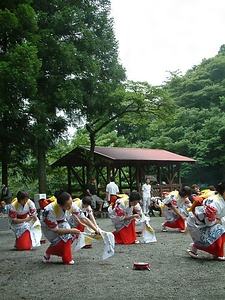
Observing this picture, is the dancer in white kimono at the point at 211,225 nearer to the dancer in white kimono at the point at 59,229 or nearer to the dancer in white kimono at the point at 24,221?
the dancer in white kimono at the point at 59,229

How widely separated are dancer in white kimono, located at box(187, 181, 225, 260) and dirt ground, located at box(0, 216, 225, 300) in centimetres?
26

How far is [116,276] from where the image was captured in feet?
19.1

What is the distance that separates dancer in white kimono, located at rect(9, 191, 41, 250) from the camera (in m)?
8.56

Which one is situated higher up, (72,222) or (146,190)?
(146,190)

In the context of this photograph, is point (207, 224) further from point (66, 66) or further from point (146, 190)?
point (66, 66)

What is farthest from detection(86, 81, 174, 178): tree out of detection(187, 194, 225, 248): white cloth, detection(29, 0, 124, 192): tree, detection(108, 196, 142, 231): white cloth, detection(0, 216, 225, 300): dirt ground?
detection(187, 194, 225, 248): white cloth

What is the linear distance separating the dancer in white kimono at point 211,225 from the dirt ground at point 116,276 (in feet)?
0.84

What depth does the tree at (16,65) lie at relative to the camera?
13660 mm

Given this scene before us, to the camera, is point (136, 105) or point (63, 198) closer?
point (63, 198)

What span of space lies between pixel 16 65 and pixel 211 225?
9601mm

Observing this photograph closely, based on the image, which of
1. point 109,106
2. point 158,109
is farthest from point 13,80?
point 158,109

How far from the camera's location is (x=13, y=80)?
13.5 meters

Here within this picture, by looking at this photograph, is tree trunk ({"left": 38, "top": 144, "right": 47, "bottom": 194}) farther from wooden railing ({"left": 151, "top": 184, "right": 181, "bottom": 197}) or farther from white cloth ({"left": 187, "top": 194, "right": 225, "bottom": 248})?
white cloth ({"left": 187, "top": 194, "right": 225, "bottom": 248})

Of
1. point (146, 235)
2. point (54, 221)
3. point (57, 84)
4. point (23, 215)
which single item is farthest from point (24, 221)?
point (57, 84)
